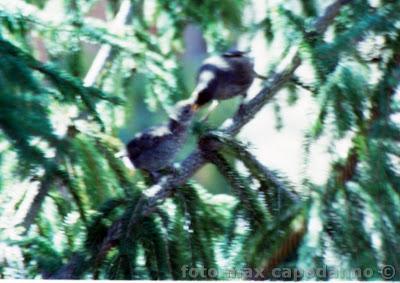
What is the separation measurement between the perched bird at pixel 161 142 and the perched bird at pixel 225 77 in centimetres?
7

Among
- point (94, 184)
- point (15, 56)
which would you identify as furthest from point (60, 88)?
point (94, 184)

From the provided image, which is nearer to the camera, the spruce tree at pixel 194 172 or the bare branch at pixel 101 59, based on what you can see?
the spruce tree at pixel 194 172

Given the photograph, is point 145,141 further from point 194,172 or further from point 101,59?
point 194,172

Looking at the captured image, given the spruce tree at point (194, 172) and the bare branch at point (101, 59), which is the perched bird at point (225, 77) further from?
the bare branch at point (101, 59)

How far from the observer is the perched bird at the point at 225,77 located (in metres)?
1.74

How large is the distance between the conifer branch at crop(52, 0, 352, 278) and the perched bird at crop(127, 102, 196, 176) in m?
0.23

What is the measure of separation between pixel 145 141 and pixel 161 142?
0.04m

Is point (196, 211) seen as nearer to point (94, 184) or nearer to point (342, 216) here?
point (94, 184)

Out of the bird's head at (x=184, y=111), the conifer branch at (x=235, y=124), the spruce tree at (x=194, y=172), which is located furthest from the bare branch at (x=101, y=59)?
the conifer branch at (x=235, y=124)

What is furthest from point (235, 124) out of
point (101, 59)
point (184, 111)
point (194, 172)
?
point (101, 59)

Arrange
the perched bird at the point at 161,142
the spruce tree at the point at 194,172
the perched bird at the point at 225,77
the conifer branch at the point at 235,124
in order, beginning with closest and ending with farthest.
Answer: the spruce tree at the point at 194,172 < the conifer branch at the point at 235,124 < the perched bird at the point at 161,142 < the perched bird at the point at 225,77

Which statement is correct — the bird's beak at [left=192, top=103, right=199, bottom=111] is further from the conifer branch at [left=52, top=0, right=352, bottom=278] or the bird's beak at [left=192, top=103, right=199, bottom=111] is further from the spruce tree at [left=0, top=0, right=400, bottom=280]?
the conifer branch at [left=52, top=0, right=352, bottom=278]

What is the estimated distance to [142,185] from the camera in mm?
1378

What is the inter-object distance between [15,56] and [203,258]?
1.58ft
